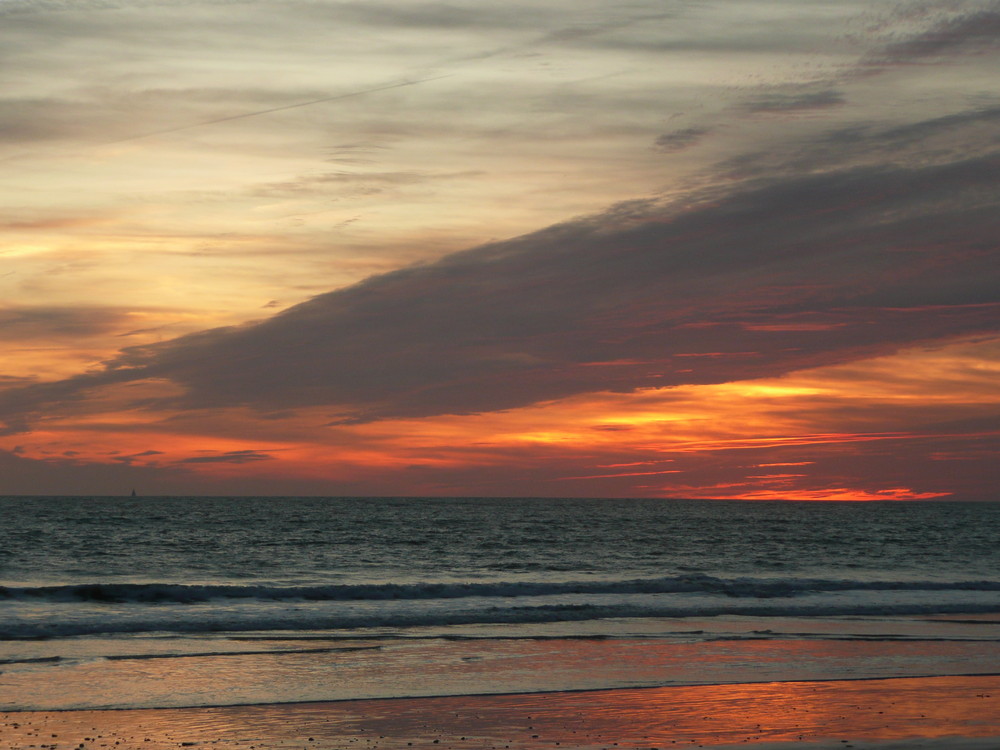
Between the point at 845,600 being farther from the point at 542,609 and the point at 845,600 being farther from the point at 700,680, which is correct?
the point at 700,680

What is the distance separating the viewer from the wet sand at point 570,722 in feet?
39.7

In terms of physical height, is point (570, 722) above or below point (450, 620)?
above

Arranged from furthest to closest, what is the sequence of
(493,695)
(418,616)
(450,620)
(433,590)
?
(433,590)
(418,616)
(450,620)
(493,695)

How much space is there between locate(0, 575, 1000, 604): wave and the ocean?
9cm

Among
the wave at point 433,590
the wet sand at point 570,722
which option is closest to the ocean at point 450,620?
the wave at point 433,590

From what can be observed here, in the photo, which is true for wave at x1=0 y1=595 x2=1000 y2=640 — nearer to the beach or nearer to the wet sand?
the beach

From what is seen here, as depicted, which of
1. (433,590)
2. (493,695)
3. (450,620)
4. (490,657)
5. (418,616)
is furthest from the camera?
(433,590)

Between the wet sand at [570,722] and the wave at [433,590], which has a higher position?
the wet sand at [570,722]

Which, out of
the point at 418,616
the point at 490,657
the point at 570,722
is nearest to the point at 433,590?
the point at 418,616

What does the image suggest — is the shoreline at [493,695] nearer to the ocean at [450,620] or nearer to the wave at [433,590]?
the ocean at [450,620]

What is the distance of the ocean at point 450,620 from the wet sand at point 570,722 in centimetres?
86

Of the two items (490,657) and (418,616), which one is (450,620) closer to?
(418,616)

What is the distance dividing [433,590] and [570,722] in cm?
1847

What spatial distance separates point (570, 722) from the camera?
13258 millimetres
